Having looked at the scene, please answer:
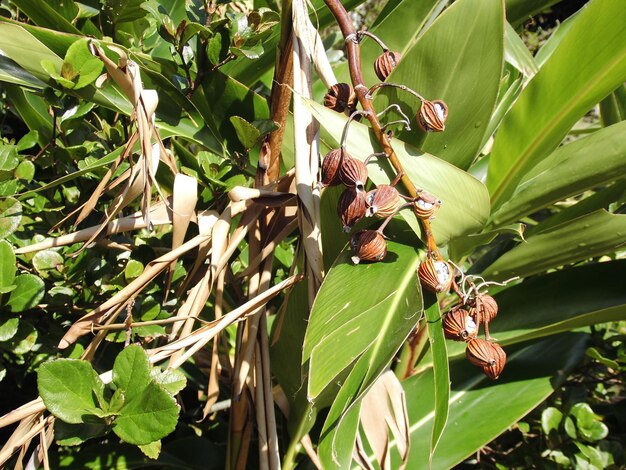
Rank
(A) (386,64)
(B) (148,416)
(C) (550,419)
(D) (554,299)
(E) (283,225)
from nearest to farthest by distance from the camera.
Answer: (B) (148,416), (A) (386,64), (E) (283,225), (D) (554,299), (C) (550,419)

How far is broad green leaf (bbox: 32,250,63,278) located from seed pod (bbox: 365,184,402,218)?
0.37 m

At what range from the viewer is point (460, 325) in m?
0.57

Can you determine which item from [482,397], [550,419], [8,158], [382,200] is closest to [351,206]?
[382,200]

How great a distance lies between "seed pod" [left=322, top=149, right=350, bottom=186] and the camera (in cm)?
54

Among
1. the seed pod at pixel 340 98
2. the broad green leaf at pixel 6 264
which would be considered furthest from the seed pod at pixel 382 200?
the broad green leaf at pixel 6 264

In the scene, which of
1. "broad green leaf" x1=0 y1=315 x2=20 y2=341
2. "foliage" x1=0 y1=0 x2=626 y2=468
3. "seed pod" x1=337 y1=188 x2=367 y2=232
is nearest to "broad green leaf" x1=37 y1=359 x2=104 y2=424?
"foliage" x1=0 y1=0 x2=626 y2=468

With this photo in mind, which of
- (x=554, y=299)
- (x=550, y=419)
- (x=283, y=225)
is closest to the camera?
(x=283, y=225)

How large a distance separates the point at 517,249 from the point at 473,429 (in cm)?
29

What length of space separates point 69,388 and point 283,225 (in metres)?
0.31

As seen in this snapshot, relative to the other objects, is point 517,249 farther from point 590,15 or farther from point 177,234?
point 177,234

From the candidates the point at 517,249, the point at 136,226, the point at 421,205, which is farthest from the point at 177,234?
the point at 517,249

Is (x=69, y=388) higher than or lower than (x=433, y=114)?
lower

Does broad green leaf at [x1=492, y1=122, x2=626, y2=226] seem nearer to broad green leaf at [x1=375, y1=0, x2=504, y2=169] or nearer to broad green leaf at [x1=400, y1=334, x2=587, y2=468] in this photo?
broad green leaf at [x1=375, y1=0, x2=504, y2=169]

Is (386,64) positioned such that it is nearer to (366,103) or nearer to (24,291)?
(366,103)
